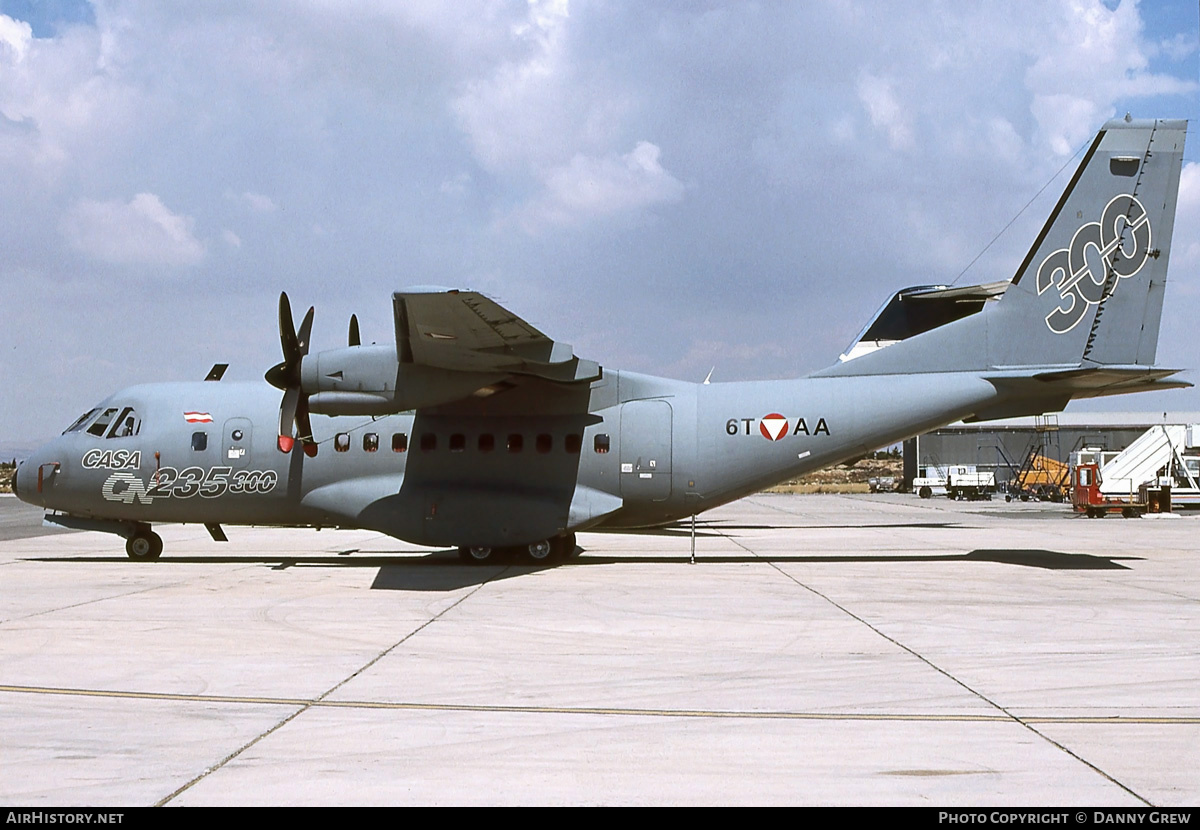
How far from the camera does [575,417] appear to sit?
64.7ft

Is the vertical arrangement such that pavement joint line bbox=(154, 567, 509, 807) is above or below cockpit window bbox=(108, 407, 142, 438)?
below

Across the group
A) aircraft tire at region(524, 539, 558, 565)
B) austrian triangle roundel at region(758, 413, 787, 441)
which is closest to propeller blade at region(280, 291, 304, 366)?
aircraft tire at region(524, 539, 558, 565)

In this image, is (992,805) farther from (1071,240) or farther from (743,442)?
(1071,240)

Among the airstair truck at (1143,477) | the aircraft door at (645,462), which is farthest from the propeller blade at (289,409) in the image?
the airstair truck at (1143,477)

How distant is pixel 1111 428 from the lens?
8900 centimetres

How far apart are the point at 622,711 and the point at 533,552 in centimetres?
1228

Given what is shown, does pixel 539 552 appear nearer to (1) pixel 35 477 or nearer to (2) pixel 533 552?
(2) pixel 533 552

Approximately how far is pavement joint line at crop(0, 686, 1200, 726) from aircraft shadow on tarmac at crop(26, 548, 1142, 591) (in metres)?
8.78

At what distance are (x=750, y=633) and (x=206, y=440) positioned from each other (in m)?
13.6

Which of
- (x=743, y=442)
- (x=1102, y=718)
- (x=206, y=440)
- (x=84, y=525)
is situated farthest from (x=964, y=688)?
(x=84, y=525)

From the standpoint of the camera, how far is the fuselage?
1922 cm

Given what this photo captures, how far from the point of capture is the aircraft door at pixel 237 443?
66.5 feet

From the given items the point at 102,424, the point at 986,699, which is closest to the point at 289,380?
the point at 102,424

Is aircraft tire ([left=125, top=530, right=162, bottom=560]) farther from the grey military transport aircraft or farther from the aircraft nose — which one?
the aircraft nose
